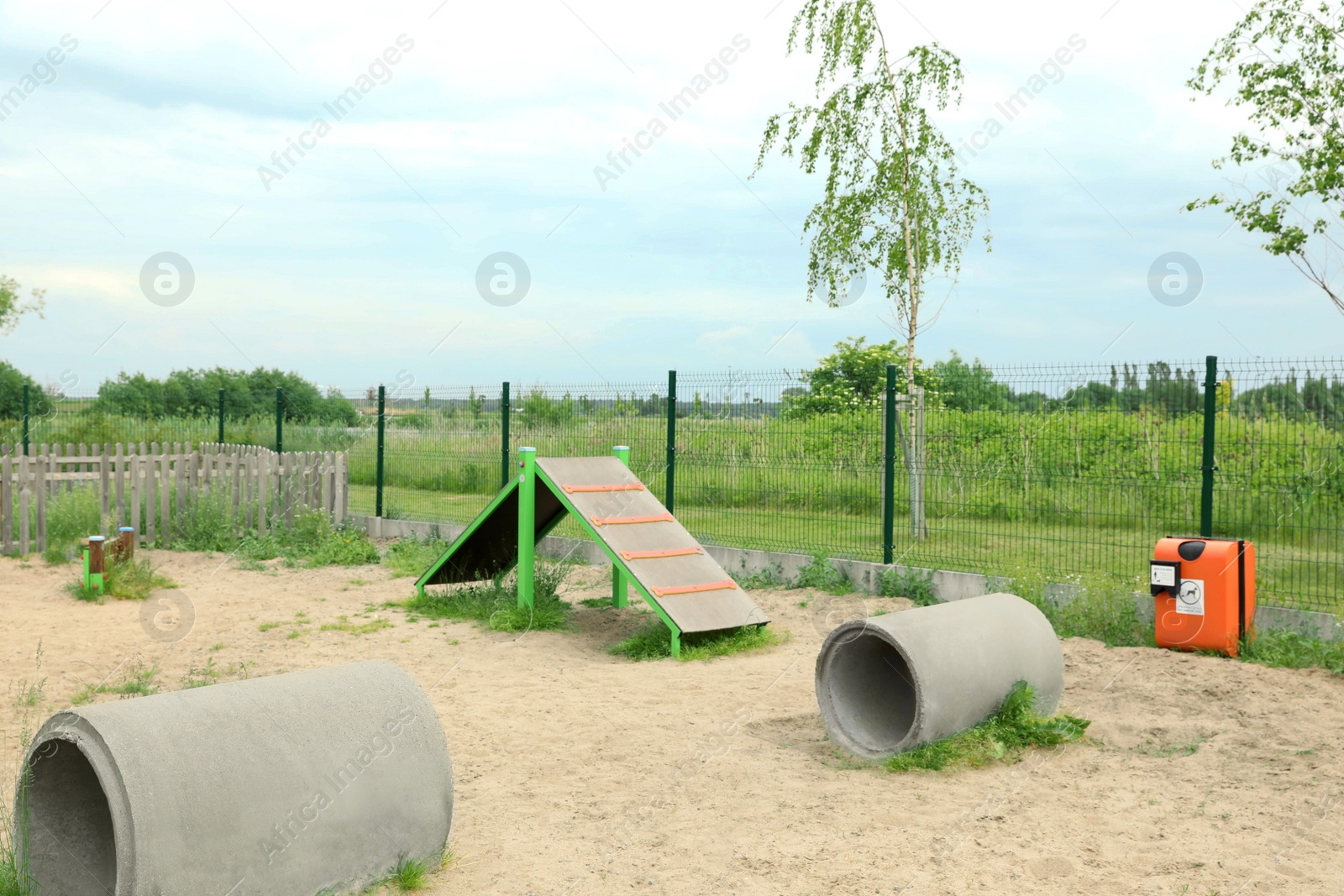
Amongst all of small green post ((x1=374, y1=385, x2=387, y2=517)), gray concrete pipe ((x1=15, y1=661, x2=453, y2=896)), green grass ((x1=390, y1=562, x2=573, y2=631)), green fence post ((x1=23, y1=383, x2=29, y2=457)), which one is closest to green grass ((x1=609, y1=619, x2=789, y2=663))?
green grass ((x1=390, y1=562, x2=573, y2=631))

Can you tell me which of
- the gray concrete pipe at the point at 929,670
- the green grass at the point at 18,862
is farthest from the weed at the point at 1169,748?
the green grass at the point at 18,862

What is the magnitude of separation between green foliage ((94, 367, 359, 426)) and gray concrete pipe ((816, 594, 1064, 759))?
27.3m

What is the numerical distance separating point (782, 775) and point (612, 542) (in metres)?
3.33

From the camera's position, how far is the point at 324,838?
11.6 ft

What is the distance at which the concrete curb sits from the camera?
7816mm

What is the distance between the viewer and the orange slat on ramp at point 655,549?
26.3 ft

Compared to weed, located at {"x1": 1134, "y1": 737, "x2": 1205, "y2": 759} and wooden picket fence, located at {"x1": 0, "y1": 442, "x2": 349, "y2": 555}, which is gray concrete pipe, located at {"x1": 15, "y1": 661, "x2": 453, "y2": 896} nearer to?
weed, located at {"x1": 1134, "y1": 737, "x2": 1205, "y2": 759}

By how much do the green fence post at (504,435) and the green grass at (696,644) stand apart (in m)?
5.37

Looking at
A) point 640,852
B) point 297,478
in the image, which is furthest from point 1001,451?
point 297,478

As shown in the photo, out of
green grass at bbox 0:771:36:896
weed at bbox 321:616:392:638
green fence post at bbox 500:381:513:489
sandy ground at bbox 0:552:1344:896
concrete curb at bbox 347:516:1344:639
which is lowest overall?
sandy ground at bbox 0:552:1344:896

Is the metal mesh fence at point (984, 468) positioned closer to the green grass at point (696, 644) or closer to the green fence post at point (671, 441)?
the green fence post at point (671, 441)

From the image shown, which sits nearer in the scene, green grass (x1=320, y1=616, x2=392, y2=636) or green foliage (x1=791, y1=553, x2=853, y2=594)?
green grass (x1=320, y1=616, x2=392, y2=636)

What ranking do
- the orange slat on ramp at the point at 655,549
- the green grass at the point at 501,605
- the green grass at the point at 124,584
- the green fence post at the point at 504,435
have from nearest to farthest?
the orange slat on ramp at the point at 655,549
the green grass at the point at 501,605
the green grass at the point at 124,584
the green fence post at the point at 504,435

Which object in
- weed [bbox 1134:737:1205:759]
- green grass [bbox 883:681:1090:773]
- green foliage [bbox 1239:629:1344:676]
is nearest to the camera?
green grass [bbox 883:681:1090:773]
